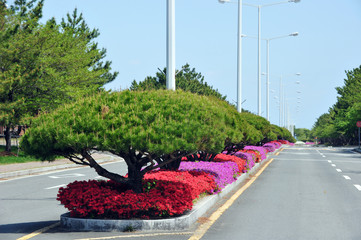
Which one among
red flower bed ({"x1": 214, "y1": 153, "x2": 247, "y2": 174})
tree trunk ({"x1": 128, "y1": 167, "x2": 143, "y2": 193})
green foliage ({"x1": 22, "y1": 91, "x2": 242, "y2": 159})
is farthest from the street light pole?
red flower bed ({"x1": 214, "y1": 153, "x2": 247, "y2": 174})

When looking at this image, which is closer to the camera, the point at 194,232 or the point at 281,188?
the point at 194,232

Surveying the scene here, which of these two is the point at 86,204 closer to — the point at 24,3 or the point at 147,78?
the point at 24,3

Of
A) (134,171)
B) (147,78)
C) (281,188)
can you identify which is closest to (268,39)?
(147,78)

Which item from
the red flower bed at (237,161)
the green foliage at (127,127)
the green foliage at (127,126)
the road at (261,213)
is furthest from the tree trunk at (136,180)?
the red flower bed at (237,161)

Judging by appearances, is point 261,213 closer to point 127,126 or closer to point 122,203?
point 122,203

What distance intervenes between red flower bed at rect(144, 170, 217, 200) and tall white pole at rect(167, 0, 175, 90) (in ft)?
7.13

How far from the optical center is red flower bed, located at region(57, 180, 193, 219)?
338 inches

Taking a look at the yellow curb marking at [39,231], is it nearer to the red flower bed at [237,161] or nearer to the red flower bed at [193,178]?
the red flower bed at [193,178]

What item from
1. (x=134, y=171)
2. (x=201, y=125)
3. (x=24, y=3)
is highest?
(x=24, y=3)

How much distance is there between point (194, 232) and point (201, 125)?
187 cm

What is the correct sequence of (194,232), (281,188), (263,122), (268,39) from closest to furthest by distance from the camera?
(194,232), (281,188), (263,122), (268,39)

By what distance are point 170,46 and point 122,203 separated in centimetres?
533

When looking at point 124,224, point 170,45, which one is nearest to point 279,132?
point 170,45

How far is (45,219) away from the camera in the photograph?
1000 centimetres
